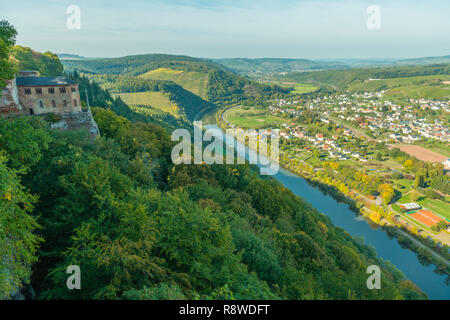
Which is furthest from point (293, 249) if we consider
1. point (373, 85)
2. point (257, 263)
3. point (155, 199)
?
point (373, 85)

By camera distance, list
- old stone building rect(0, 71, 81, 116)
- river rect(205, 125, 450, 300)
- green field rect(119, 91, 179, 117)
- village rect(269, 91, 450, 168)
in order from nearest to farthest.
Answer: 1. old stone building rect(0, 71, 81, 116)
2. river rect(205, 125, 450, 300)
3. village rect(269, 91, 450, 168)
4. green field rect(119, 91, 179, 117)

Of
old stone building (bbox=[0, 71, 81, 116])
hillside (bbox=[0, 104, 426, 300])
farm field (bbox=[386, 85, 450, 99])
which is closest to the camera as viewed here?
hillside (bbox=[0, 104, 426, 300])

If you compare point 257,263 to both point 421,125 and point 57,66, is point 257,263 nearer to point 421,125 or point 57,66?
point 57,66

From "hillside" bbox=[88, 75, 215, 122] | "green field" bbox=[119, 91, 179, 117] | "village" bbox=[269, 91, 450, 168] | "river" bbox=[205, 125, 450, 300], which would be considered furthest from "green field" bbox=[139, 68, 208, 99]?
"river" bbox=[205, 125, 450, 300]

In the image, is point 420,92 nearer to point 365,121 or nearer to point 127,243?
point 365,121

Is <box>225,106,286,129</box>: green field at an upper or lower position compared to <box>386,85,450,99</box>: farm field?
lower

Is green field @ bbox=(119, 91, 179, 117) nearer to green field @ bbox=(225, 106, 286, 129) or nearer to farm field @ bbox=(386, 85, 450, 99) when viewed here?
green field @ bbox=(225, 106, 286, 129)

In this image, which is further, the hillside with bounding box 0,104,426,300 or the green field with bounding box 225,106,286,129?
the green field with bounding box 225,106,286,129
